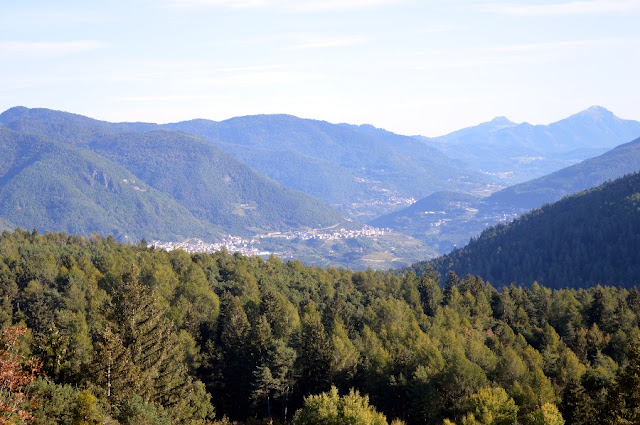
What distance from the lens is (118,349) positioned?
40.4 meters

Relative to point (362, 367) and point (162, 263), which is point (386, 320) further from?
point (162, 263)

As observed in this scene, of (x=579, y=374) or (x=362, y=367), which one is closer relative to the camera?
(x=579, y=374)

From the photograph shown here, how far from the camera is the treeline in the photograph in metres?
40.9

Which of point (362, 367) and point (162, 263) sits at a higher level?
point (162, 263)

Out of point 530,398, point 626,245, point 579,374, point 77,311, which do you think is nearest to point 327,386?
point 530,398

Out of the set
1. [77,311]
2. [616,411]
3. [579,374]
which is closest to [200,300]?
[77,311]

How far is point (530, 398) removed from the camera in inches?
2007

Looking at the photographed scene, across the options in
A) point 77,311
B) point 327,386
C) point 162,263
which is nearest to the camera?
point 327,386

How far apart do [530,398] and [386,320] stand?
34641mm

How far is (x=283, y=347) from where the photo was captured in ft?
210

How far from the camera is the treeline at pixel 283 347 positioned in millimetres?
40906

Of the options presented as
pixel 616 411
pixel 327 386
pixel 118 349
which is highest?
pixel 118 349

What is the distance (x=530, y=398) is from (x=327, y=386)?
20869 millimetres

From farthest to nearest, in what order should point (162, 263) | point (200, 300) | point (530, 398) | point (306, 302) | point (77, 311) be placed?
point (162, 263) → point (306, 302) → point (200, 300) → point (77, 311) → point (530, 398)
